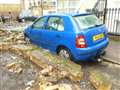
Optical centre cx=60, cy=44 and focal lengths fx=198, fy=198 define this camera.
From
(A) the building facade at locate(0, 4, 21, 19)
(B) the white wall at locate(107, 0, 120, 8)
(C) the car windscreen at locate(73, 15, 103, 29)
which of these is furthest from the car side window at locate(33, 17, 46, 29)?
(A) the building facade at locate(0, 4, 21, 19)

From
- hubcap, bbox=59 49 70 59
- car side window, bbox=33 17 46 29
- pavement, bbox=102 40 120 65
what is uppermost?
car side window, bbox=33 17 46 29

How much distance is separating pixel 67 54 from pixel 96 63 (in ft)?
3.43

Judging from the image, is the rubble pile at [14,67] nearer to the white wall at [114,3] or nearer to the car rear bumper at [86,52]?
the car rear bumper at [86,52]

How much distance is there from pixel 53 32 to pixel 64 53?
0.78m

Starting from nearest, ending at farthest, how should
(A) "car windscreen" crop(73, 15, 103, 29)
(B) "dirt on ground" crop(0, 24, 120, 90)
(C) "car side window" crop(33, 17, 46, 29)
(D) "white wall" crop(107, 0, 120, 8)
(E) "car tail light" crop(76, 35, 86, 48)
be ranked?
(B) "dirt on ground" crop(0, 24, 120, 90)
(E) "car tail light" crop(76, 35, 86, 48)
(A) "car windscreen" crop(73, 15, 103, 29)
(C) "car side window" crop(33, 17, 46, 29)
(D) "white wall" crop(107, 0, 120, 8)

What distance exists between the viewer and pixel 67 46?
232 inches

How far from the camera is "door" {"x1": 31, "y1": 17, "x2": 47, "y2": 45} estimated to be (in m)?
6.98

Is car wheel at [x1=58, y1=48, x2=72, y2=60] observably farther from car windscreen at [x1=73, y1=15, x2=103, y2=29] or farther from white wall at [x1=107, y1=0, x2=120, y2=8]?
white wall at [x1=107, y1=0, x2=120, y2=8]

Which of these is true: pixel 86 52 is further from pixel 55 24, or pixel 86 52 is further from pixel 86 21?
pixel 55 24

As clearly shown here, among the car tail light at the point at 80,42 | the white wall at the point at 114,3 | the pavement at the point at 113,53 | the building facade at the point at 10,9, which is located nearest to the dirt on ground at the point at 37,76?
the pavement at the point at 113,53

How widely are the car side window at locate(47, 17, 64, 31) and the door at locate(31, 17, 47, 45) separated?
0.32 meters

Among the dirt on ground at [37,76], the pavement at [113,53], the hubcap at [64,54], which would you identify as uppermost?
the hubcap at [64,54]

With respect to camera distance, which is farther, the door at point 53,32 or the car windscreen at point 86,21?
the door at point 53,32

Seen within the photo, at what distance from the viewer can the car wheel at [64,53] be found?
599 centimetres
